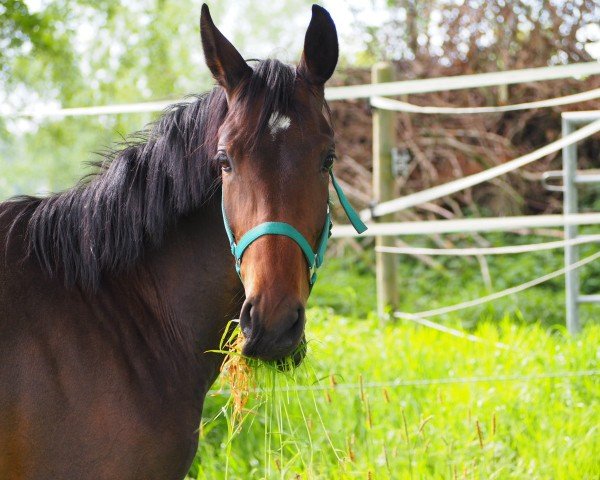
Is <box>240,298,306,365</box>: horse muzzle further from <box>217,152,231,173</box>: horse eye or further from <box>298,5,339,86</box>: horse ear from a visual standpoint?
<box>298,5,339,86</box>: horse ear

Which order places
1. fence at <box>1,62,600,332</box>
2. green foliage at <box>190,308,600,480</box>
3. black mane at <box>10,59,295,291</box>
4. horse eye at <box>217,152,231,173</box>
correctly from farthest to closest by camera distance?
1. fence at <box>1,62,600,332</box>
2. green foliage at <box>190,308,600,480</box>
3. black mane at <box>10,59,295,291</box>
4. horse eye at <box>217,152,231,173</box>

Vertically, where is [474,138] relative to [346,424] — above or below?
above

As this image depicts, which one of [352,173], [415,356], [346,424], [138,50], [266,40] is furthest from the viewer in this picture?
[266,40]

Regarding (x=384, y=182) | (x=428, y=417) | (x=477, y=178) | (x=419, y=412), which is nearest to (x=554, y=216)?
(x=477, y=178)

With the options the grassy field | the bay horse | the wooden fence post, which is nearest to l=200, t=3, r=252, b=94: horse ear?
the bay horse

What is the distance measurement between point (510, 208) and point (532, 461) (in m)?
5.92

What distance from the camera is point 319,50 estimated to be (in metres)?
2.17

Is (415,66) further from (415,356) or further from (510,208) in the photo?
(415,356)

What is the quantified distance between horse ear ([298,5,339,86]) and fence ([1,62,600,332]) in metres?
2.02

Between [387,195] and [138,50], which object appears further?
[138,50]

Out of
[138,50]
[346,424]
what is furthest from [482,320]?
[138,50]

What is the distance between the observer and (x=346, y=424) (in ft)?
11.5

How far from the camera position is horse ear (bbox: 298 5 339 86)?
214cm

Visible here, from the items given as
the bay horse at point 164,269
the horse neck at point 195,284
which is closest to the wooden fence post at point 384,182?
the bay horse at point 164,269
